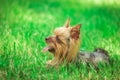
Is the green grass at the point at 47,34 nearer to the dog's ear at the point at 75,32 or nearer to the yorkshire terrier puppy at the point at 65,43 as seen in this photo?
the yorkshire terrier puppy at the point at 65,43

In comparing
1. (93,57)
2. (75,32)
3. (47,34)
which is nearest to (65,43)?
(75,32)

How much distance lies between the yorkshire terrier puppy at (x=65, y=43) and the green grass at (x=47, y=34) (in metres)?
0.22

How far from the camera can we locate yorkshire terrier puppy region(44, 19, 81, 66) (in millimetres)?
7238

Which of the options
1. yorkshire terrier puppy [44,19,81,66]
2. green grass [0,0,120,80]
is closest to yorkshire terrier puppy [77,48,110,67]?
green grass [0,0,120,80]

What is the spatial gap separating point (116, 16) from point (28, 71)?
17.5 ft

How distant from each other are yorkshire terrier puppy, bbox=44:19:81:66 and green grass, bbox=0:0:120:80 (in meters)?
0.22

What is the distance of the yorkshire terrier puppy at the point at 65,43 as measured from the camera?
7238 mm

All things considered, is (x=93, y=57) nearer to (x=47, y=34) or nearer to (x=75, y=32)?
(x=75, y=32)

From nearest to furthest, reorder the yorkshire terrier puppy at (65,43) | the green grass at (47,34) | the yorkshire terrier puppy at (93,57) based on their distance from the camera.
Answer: the green grass at (47,34) < the yorkshire terrier puppy at (65,43) < the yorkshire terrier puppy at (93,57)

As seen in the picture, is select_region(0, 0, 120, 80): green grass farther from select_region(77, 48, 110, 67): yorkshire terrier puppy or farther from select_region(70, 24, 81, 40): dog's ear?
select_region(70, 24, 81, 40): dog's ear

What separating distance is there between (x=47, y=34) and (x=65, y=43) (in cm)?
226

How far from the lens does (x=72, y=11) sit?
14.0 metres

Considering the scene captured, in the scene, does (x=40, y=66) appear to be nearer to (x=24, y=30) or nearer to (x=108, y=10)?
(x=24, y=30)

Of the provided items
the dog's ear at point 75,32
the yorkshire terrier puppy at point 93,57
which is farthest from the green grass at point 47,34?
the dog's ear at point 75,32
